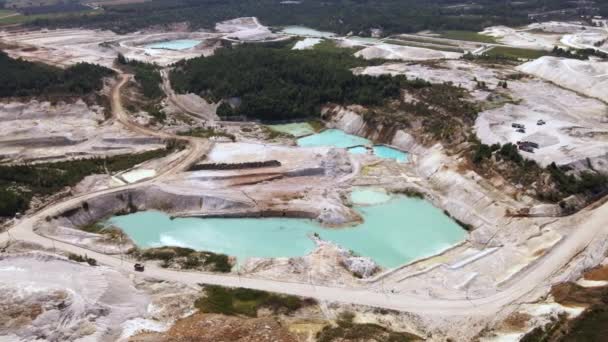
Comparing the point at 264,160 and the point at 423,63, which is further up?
the point at 423,63

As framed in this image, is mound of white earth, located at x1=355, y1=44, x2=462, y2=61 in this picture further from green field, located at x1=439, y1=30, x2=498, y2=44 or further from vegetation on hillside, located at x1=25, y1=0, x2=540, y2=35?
vegetation on hillside, located at x1=25, y1=0, x2=540, y2=35

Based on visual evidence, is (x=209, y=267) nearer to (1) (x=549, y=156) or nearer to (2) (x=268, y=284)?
(2) (x=268, y=284)

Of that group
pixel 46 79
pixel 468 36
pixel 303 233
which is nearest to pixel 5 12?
pixel 46 79

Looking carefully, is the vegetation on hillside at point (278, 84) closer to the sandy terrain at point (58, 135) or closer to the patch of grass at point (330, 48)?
the sandy terrain at point (58, 135)

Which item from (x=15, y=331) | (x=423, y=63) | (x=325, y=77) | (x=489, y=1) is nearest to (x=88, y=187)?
(x=15, y=331)

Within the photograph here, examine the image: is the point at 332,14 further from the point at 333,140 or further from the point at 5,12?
the point at 5,12

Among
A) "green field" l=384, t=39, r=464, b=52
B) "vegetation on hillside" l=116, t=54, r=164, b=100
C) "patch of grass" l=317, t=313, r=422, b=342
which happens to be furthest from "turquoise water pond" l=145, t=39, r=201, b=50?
"patch of grass" l=317, t=313, r=422, b=342
